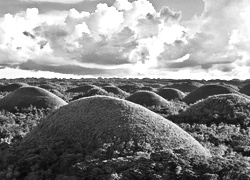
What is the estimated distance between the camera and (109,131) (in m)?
15.3

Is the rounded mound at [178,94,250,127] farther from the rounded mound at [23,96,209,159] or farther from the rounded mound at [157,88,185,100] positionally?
the rounded mound at [157,88,185,100]

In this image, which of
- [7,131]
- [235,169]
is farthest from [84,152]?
[7,131]

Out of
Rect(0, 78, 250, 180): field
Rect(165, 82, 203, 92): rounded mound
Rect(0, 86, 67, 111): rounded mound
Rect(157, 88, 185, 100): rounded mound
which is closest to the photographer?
Rect(0, 78, 250, 180): field

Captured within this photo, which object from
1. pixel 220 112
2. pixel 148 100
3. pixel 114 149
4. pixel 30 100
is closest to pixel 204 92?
pixel 148 100

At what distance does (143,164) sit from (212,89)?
4822 cm

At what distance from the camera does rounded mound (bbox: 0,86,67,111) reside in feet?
126

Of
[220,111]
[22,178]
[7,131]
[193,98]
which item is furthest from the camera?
[193,98]

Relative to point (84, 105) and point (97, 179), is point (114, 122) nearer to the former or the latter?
point (84, 105)

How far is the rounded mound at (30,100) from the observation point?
38406 mm

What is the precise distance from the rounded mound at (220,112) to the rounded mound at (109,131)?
13.4 m

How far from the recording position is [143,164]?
12359 millimetres

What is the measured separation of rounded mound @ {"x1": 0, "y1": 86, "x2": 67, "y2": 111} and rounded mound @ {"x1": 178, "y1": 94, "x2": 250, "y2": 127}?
1362cm

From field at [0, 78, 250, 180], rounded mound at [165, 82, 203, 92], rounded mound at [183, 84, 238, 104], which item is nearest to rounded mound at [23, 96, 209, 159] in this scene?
field at [0, 78, 250, 180]

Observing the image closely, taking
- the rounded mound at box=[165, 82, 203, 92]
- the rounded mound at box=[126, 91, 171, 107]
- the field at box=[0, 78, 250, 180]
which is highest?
the field at box=[0, 78, 250, 180]
